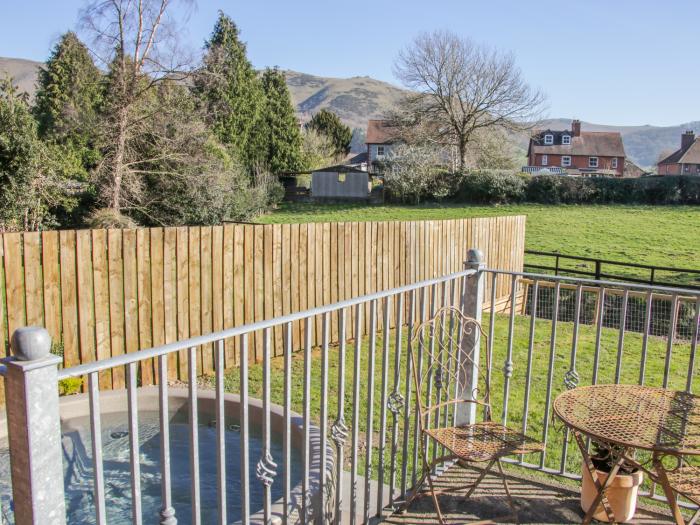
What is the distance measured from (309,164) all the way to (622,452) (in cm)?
3746

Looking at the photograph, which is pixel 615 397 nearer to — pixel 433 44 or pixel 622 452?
pixel 622 452

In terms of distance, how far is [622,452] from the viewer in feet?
7.89

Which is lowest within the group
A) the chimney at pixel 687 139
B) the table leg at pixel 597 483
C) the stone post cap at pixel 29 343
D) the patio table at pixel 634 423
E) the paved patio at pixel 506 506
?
the paved patio at pixel 506 506

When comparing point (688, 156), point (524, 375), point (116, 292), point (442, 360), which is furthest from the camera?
point (688, 156)

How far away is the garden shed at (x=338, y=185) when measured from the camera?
3009 cm

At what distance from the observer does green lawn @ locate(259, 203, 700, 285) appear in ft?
55.3

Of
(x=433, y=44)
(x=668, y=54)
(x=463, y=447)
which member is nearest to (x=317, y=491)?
(x=463, y=447)

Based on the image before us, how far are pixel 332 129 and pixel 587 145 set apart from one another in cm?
2496

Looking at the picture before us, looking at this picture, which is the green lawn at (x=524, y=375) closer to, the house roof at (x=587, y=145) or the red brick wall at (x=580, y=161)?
the house roof at (x=587, y=145)

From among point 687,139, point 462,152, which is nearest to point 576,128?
point 687,139

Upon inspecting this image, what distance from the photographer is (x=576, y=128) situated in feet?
180

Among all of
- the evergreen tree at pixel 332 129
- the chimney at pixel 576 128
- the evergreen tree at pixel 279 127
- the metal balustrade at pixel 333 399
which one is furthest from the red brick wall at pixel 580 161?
the metal balustrade at pixel 333 399

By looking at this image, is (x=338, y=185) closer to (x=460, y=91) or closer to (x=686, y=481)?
(x=460, y=91)

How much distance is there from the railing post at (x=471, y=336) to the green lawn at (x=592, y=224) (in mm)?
10816
